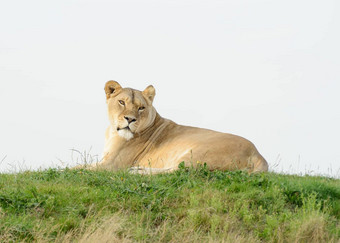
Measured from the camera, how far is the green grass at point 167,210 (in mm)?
7090

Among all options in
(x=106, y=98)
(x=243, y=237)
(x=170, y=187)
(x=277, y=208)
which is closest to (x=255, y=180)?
(x=277, y=208)

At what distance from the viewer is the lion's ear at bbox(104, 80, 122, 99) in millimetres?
11961

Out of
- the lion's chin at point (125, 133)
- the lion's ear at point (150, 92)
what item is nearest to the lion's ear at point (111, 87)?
the lion's ear at point (150, 92)

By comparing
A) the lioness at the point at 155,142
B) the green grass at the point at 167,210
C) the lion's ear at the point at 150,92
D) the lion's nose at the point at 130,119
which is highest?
the lion's ear at the point at 150,92

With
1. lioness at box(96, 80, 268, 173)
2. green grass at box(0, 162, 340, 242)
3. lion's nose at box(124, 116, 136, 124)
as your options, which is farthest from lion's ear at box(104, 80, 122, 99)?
green grass at box(0, 162, 340, 242)

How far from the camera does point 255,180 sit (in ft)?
30.5

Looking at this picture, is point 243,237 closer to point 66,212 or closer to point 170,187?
point 170,187

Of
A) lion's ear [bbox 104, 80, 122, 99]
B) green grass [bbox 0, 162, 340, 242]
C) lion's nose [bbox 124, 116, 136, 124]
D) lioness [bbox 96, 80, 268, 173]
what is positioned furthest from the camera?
lion's ear [bbox 104, 80, 122, 99]

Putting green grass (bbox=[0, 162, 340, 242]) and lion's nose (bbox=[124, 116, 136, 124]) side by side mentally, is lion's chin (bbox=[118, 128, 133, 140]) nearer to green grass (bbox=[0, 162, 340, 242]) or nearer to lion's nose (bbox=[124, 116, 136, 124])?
lion's nose (bbox=[124, 116, 136, 124])

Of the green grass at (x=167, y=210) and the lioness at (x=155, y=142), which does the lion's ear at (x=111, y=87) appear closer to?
the lioness at (x=155, y=142)

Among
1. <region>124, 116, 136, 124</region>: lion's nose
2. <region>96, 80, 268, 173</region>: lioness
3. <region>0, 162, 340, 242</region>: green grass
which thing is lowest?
<region>0, 162, 340, 242</region>: green grass

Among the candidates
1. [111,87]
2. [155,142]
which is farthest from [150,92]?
[155,142]

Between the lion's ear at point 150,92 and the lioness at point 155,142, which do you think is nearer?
the lioness at point 155,142

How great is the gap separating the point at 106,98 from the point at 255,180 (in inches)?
170
